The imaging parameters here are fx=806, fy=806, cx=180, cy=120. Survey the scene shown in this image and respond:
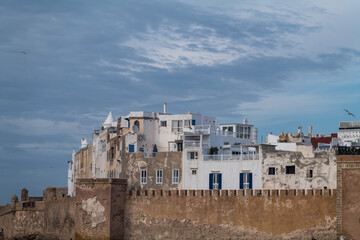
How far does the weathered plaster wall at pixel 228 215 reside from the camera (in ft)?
174

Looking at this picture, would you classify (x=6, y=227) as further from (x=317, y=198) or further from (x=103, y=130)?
(x=317, y=198)

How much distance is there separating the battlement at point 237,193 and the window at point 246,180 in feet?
10.7

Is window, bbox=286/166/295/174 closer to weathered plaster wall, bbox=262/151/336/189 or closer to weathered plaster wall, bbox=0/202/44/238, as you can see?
weathered plaster wall, bbox=262/151/336/189

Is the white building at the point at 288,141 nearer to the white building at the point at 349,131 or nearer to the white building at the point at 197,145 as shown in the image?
the white building at the point at 197,145

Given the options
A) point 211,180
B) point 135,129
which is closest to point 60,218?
point 135,129

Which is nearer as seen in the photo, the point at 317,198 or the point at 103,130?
the point at 317,198

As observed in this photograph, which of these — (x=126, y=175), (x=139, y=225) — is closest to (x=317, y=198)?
(x=139, y=225)

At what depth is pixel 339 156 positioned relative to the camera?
52000mm

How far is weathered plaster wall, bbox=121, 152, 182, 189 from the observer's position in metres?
63.6

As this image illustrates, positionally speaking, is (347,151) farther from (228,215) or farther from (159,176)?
(159,176)

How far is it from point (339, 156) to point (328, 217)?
405 centimetres

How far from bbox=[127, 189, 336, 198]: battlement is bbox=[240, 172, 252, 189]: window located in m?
3.26

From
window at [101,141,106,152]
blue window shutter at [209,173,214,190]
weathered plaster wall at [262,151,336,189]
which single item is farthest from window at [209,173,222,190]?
window at [101,141,106,152]

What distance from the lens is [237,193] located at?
5659 centimetres
